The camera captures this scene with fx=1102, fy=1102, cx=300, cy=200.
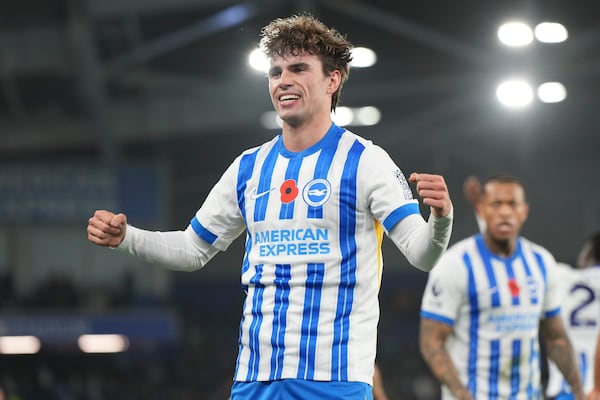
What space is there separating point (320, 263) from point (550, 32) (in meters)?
12.8

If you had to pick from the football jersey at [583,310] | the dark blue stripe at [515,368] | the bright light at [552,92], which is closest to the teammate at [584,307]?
the football jersey at [583,310]

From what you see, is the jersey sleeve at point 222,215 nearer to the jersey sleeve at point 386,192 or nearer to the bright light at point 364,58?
the jersey sleeve at point 386,192

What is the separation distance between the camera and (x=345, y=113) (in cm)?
2042

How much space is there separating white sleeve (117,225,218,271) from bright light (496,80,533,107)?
12730mm

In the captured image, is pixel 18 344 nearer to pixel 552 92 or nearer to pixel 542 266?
pixel 552 92

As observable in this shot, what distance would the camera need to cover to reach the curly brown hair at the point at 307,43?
3551 mm

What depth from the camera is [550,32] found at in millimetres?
15414

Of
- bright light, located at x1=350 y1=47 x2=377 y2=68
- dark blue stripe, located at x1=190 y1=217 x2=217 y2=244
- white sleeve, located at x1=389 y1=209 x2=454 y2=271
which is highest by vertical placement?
bright light, located at x1=350 y1=47 x2=377 y2=68

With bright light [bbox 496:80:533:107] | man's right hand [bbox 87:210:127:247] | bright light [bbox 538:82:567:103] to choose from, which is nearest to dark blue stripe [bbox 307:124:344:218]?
man's right hand [bbox 87:210:127:247]

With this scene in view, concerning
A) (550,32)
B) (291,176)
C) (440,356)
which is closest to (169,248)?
(291,176)

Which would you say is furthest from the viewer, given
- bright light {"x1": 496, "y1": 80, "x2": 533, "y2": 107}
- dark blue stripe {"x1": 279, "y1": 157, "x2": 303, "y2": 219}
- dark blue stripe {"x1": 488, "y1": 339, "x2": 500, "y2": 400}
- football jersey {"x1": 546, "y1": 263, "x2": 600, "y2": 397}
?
bright light {"x1": 496, "y1": 80, "x2": 533, "y2": 107}

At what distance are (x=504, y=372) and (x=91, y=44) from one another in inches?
487

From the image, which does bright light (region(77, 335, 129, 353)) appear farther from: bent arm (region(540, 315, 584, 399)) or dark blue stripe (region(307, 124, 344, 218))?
dark blue stripe (region(307, 124, 344, 218))

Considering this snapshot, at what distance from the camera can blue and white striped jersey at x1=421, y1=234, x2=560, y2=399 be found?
5.82 metres
